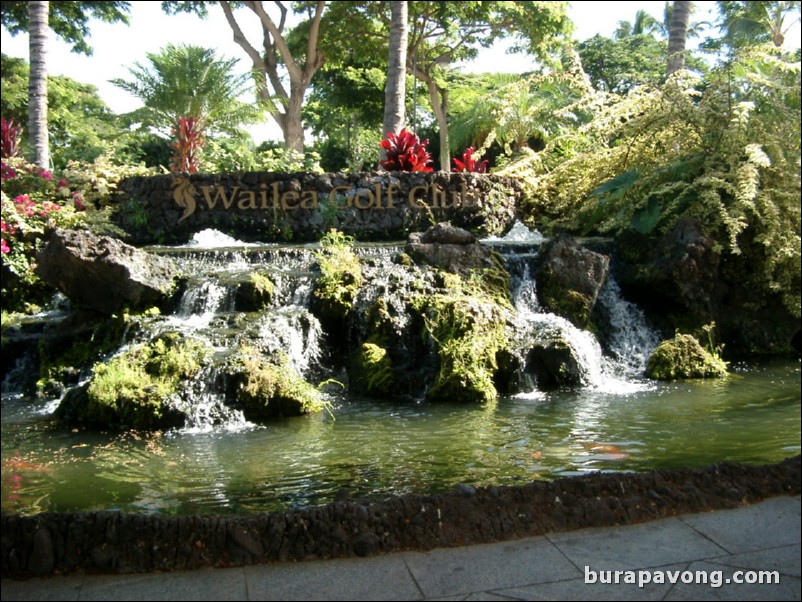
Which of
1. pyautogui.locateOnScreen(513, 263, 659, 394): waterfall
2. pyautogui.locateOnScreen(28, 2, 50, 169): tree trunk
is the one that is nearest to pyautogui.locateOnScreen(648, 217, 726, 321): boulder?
pyautogui.locateOnScreen(513, 263, 659, 394): waterfall

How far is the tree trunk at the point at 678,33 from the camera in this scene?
40.8 feet

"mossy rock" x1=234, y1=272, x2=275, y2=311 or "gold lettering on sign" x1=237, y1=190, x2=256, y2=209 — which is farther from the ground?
"gold lettering on sign" x1=237, y1=190, x2=256, y2=209

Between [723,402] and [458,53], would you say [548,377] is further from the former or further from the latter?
[458,53]

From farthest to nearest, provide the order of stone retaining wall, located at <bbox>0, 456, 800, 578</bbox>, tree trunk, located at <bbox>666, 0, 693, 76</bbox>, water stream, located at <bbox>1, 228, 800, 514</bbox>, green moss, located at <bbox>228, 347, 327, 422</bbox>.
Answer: tree trunk, located at <bbox>666, 0, 693, 76</bbox> → green moss, located at <bbox>228, 347, 327, 422</bbox> → water stream, located at <bbox>1, 228, 800, 514</bbox> → stone retaining wall, located at <bbox>0, 456, 800, 578</bbox>

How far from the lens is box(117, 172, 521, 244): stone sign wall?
517 inches

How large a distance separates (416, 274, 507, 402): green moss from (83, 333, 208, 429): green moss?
100 inches

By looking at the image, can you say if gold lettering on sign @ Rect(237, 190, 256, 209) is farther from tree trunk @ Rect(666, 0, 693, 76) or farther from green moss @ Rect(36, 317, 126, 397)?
tree trunk @ Rect(666, 0, 693, 76)

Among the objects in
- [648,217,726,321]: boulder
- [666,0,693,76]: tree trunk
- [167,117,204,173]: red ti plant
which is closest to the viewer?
[648,217,726,321]: boulder

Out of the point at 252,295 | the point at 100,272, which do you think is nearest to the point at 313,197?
the point at 252,295

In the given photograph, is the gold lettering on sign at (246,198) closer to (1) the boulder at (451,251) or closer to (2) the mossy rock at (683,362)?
(1) the boulder at (451,251)

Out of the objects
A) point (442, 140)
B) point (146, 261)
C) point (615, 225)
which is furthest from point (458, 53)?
point (146, 261)

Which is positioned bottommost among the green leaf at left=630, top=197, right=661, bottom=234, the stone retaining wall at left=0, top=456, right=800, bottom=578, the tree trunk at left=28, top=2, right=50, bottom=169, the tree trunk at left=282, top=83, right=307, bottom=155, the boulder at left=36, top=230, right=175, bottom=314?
the stone retaining wall at left=0, top=456, right=800, bottom=578

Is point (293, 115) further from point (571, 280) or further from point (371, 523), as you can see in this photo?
point (371, 523)

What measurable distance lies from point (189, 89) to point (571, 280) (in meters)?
13.4
